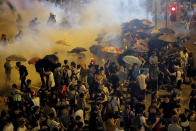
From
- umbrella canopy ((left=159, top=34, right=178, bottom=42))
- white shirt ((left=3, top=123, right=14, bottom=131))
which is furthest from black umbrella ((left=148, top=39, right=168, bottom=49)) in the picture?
white shirt ((left=3, top=123, right=14, bottom=131))

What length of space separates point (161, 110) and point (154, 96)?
44.7 inches

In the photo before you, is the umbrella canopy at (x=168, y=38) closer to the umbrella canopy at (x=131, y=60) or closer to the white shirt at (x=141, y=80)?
the umbrella canopy at (x=131, y=60)

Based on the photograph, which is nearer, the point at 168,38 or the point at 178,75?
the point at 178,75

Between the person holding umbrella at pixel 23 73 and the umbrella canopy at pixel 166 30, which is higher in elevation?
the umbrella canopy at pixel 166 30

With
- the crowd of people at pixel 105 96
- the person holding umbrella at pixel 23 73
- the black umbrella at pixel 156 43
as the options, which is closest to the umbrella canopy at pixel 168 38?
the black umbrella at pixel 156 43

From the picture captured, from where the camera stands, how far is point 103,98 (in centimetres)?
1138

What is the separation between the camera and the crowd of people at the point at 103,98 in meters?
10.6

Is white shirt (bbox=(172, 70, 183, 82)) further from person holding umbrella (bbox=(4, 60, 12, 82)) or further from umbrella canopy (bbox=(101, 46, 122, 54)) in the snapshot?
person holding umbrella (bbox=(4, 60, 12, 82))

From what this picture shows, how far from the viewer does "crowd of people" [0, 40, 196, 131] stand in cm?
1062

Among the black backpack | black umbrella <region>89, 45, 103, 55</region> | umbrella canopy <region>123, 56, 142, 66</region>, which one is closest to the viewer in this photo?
the black backpack

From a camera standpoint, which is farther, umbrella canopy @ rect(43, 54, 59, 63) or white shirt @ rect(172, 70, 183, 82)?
umbrella canopy @ rect(43, 54, 59, 63)

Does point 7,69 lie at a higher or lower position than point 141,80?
higher

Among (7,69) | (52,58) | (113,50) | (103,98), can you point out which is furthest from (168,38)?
(7,69)

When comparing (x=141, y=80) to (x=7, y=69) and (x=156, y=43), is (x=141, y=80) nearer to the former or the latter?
(x=156, y=43)
